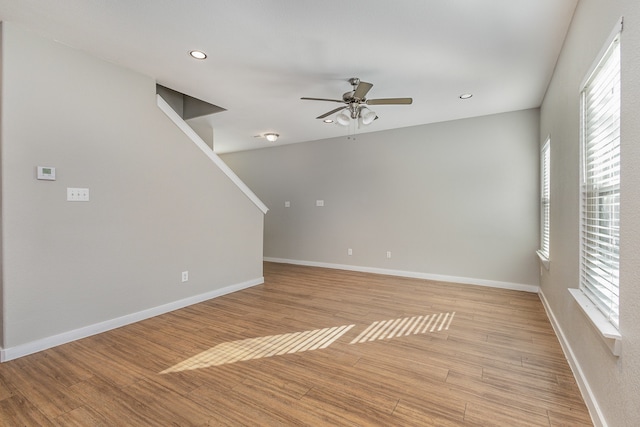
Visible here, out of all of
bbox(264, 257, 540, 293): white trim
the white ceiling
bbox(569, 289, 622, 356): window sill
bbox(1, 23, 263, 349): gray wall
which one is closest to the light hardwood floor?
bbox(1, 23, 263, 349): gray wall

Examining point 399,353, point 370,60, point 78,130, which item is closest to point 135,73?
point 78,130

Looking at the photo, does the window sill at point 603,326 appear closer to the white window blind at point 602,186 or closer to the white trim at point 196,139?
the white window blind at point 602,186

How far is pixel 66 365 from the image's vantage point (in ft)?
7.36

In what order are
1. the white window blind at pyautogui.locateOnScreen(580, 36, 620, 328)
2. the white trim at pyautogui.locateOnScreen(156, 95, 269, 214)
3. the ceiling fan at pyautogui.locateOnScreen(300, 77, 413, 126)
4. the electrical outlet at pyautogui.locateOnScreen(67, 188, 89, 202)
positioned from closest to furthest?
the white window blind at pyautogui.locateOnScreen(580, 36, 620, 328) < the electrical outlet at pyautogui.locateOnScreen(67, 188, 89, 202) < the ceiling fan at pyautogui.locateOnScreen(300, 77, 413, 126) < the white trim at pyautogui.locateOnScreen(156, 95, 269, 214)

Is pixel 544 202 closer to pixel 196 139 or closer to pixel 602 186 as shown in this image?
pixel 602 186

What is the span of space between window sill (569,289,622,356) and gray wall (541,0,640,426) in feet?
0.14

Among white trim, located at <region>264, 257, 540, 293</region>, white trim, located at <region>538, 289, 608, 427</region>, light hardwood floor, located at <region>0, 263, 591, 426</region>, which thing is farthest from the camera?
white trim, located at <region>264, 257, 540, 293</region>

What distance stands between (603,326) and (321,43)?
8.80ft

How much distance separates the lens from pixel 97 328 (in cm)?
282

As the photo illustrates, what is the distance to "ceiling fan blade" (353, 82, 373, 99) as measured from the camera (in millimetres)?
2807

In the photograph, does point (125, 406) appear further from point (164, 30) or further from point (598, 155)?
point (598, 155)

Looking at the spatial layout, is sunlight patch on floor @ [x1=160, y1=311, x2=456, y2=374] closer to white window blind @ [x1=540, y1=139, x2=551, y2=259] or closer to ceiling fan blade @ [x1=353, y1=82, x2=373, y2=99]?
white window blind @ [x1=540, y1=139, x2=551, y2=259]

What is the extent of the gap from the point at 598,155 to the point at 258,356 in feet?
8.65

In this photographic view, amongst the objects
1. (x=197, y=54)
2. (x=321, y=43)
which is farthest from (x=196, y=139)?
(x=321, y=43)
